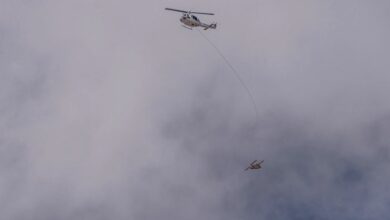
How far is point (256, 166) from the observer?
5477 inches

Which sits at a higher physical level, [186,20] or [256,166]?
[186,20]

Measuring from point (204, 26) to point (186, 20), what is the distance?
6.71m

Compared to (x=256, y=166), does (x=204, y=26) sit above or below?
above

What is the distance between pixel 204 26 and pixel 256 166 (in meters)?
50.8

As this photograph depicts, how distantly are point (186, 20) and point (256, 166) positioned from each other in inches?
2121

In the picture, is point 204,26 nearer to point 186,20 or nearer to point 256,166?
point 186,20

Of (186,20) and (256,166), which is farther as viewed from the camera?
(186,20)

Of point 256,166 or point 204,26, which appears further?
point 204,26

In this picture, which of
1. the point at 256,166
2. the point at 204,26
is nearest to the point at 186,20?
the point at 204,26

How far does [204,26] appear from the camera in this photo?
504ft
